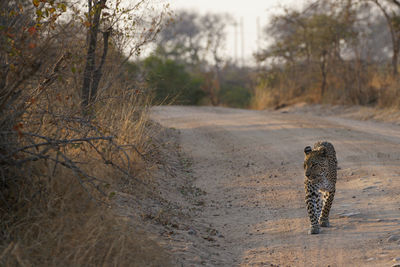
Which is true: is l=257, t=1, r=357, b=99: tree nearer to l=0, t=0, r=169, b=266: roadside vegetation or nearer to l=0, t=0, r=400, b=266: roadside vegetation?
l=0, t=0, r=400, b=266: roadside vegetation

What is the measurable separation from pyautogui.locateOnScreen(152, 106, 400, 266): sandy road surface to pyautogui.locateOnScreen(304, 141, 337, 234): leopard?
17cm

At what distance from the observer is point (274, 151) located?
37.0 feet

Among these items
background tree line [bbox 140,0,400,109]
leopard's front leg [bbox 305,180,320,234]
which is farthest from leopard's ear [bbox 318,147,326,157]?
background tree line [bbox 140,0,400,109]

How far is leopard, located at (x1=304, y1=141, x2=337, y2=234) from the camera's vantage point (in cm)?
605

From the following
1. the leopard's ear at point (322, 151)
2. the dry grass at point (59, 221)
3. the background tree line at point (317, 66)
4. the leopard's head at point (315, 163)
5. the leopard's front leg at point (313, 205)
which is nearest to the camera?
the dry grass at point (59, 221)

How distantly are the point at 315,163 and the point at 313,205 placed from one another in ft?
1.58

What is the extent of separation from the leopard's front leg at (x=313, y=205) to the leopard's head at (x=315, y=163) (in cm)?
11

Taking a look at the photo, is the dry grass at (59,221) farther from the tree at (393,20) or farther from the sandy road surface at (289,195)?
the tree at (393,20)

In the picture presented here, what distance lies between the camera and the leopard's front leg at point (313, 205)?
6.02 metres

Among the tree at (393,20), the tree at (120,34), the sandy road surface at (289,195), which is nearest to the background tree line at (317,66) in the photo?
the tree at (393,20)

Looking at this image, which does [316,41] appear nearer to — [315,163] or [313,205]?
[315,163]

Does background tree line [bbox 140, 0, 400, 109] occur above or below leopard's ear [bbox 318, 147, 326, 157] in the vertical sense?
above

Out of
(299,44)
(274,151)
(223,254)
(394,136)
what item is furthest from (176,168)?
(299,44)

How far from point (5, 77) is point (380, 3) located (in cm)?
2040
